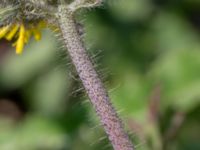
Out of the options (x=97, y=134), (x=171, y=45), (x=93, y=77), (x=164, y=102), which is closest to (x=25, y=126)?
(x=97, y=134)

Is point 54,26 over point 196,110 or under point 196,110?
under

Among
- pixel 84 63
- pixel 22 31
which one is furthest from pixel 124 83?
pixel 84 63

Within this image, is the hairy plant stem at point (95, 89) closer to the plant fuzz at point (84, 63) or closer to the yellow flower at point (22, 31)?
the plant fuzz at point (84, 63)

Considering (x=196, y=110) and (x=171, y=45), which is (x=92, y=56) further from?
(x=171, y=45)

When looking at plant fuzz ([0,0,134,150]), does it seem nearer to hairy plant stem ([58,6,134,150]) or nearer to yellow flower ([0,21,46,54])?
hairy plant stem ([58,6,134,150])

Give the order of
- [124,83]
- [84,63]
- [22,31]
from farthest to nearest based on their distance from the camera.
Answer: [124,83] → [22,31] → [84,63]

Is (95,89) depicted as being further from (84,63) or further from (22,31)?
(22,31)

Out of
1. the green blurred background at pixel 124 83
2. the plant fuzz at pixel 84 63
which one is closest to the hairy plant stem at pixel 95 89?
the plant fuzz at pixel 84 63
